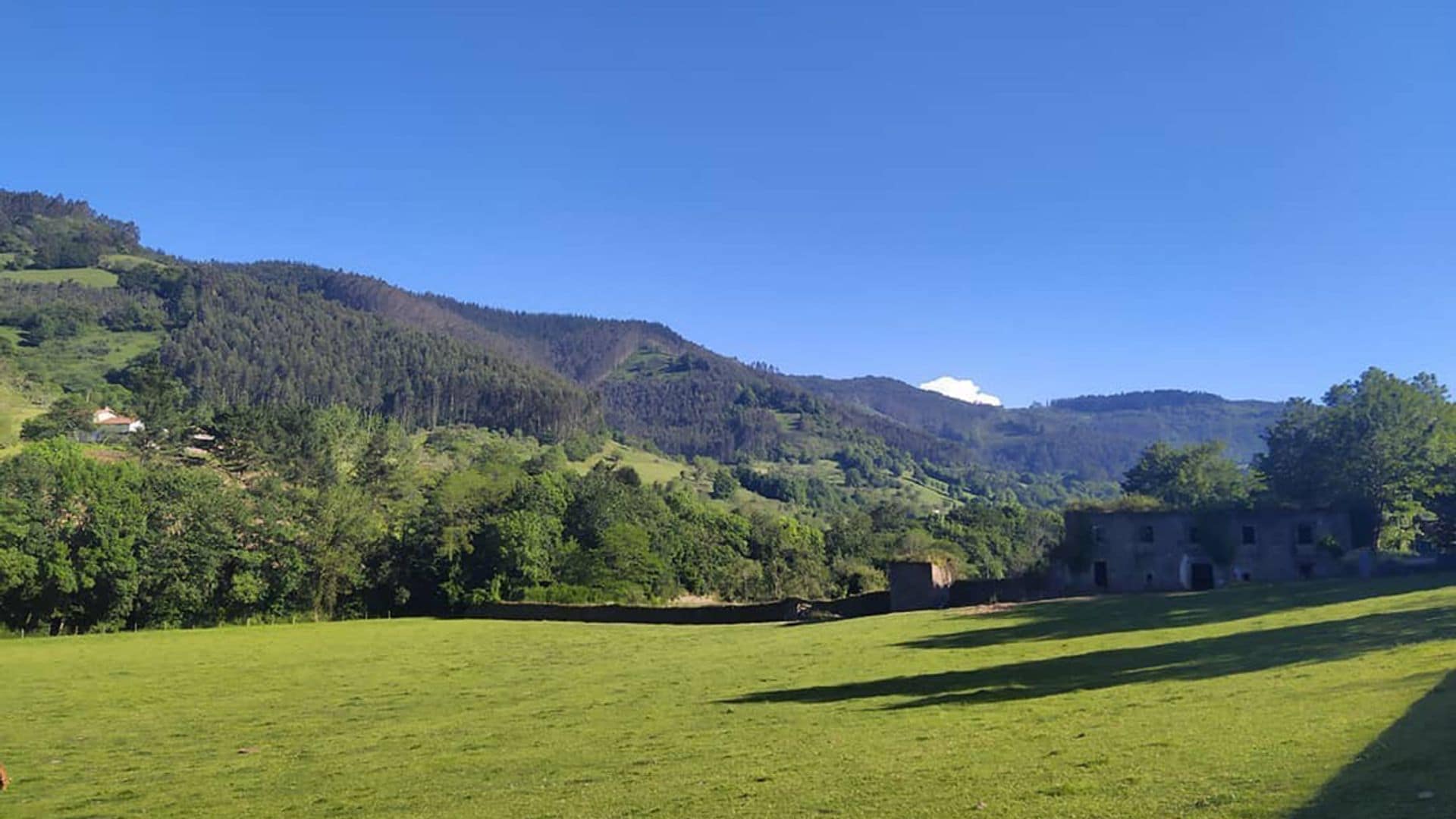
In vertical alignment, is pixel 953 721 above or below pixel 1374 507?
below

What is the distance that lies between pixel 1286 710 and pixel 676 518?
104m

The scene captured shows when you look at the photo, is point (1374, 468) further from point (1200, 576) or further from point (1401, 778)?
point (1401, 778)

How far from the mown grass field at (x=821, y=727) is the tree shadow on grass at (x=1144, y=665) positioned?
17 cm

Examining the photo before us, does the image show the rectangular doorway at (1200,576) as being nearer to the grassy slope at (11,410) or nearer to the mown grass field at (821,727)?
the mown grass field at (821,727)

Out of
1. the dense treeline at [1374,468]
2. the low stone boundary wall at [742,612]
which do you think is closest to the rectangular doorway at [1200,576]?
the dense treeline at [1374,468]

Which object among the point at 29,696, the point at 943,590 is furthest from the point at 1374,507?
the point at 29,696

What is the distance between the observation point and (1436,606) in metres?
34.5

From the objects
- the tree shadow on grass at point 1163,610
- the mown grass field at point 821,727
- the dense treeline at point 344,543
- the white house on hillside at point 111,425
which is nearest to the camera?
the mown grass field at point 821,727

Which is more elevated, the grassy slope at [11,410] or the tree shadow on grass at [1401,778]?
the grassy slope at [11,410]

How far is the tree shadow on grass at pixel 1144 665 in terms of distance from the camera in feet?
79.7

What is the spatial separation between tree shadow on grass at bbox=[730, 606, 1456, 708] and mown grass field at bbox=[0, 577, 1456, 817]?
17 centimetres

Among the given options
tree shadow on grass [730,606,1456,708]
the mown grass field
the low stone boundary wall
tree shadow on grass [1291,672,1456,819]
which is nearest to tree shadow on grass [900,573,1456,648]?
the mown grass field

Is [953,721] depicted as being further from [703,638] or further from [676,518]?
[676,518]

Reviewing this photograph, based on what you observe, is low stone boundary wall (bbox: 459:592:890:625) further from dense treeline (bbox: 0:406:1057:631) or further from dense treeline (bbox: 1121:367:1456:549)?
dense treeline (bbox: 1121:367:1456:549)
